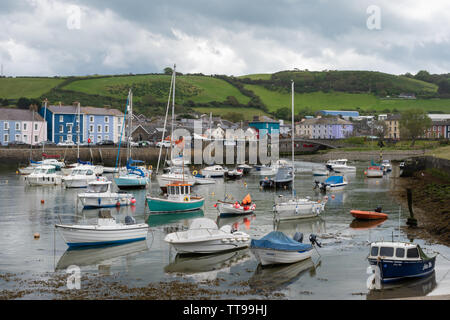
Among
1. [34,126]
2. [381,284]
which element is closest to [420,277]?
[381,284]

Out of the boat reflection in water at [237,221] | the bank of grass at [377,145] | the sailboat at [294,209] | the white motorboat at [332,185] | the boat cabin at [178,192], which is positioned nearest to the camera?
the boat reflection in water at [237,221]

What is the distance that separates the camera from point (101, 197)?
134 feet

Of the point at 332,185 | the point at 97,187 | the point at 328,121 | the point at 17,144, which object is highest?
the point at 328,121

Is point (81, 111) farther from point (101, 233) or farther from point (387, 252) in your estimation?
point (387, 252)

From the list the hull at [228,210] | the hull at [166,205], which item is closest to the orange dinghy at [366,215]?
the hull at [228,210]

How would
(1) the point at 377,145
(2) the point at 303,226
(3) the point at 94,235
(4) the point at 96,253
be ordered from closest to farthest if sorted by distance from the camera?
(4) the point at 96,253 → (3) the point at 94,235 → (2) the point at 303,226 → (1) the point at 377,145

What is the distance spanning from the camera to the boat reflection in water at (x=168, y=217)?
3494cm

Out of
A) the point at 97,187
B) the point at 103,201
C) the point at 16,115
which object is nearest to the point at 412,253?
the point at 103,201

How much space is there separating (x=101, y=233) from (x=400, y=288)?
1473 centimetres

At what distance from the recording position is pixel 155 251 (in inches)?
1035

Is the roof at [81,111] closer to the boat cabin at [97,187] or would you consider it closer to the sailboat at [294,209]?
the boat cabin at [97,187]

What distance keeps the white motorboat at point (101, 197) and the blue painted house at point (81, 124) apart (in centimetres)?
6498

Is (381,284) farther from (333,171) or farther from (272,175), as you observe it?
(333,171)
